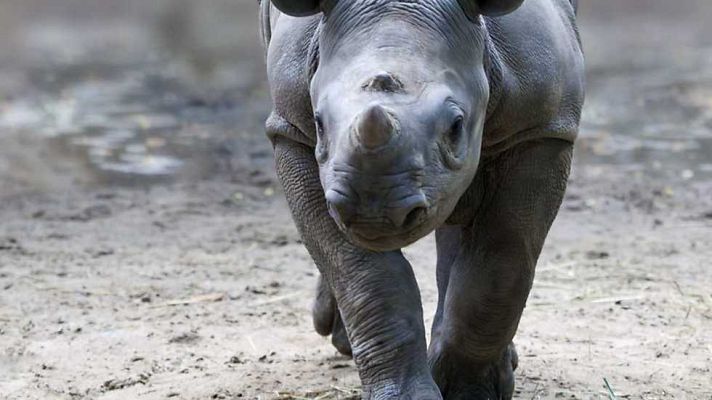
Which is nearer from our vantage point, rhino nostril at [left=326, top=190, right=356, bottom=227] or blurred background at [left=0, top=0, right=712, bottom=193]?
rhino nostril at [left=326, top=190, right=356, bottom=227]

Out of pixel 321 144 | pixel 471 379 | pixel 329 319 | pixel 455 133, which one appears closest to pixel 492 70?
pixel 455 133

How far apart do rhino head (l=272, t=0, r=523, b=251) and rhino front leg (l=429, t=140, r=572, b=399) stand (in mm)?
690

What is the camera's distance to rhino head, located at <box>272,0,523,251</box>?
3.62m

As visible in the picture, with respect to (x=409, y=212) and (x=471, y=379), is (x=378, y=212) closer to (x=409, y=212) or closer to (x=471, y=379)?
(x=409, y=212)

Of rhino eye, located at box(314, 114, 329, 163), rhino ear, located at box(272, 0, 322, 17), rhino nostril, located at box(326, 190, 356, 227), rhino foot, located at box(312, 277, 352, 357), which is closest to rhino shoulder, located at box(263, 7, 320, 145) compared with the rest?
rhino ear, located at box(272, 0, 322, 17)

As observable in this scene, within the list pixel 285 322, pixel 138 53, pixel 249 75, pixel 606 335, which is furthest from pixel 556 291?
pixel 138 53

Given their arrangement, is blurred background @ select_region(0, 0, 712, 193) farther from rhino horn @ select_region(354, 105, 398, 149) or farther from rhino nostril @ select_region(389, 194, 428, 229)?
rhino horn @ select_region(354, 105, 398, 149)

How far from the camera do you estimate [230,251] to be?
8742 mm

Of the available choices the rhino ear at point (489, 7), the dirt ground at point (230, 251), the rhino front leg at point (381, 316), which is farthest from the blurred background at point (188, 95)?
the rhino ear at point (489, 7)

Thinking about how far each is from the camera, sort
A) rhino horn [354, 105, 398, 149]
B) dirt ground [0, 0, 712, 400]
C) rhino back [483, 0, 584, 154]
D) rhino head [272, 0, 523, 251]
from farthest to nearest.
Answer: dirt ground [0, 0, 712, 400] → rhino back [483, 0, 584, 154] → rhino head [272, 0, 523, 251] → rhino horn [354, 105, 398, 149]

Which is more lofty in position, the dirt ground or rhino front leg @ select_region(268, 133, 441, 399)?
rhino front leg @ select_region(268, 133, 441, 399)

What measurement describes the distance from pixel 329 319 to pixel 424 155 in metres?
2.75

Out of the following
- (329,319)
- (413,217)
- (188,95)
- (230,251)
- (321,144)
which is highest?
(321,144)

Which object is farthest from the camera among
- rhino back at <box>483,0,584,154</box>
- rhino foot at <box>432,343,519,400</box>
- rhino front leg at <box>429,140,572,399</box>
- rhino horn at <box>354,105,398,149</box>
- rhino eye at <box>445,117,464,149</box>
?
rhino foot at <box>432,343,519,400</box>
